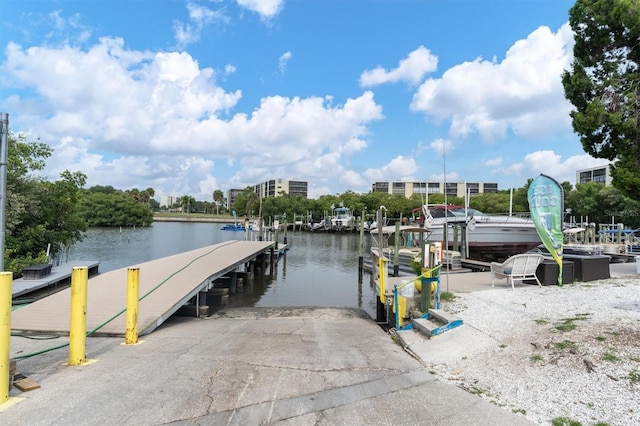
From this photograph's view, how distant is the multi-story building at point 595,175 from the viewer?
81062mm

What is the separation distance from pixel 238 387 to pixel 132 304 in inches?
97.4

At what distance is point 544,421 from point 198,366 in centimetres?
347

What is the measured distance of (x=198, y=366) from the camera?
4.61 meters

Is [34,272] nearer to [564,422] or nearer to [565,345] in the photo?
[565,345]

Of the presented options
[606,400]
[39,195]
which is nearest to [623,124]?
[606,400]

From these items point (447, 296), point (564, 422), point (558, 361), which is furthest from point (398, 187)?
point (564, 422)

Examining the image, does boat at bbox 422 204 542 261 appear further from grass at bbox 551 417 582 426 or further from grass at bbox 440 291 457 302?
grass at bbox 551 417 582 426

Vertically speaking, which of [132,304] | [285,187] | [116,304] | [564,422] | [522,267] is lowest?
[116,304]

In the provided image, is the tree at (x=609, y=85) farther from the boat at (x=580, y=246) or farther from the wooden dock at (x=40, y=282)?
the wooden dock at (x=40, y=282)

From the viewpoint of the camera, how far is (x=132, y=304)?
5617 millimetres

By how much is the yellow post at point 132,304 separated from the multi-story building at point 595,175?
92.2 m

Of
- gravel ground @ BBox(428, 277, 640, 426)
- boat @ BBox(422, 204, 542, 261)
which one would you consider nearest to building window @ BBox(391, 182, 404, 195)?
boat @ BBox(422, 204, 542, 261)

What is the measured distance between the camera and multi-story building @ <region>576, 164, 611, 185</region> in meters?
81.1

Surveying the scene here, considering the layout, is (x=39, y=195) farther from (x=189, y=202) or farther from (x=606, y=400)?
(x=189, y=202)
